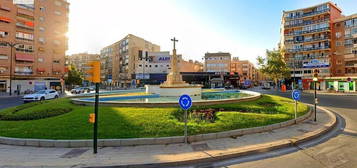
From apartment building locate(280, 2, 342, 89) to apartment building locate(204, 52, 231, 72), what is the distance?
25.4 m

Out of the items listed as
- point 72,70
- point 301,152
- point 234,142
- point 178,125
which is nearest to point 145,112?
point 178,125

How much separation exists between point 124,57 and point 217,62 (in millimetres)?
42928

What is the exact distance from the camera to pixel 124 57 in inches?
3329

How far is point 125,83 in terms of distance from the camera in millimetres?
84688

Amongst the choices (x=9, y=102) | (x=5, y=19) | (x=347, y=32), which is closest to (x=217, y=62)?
(x=347, y=32)

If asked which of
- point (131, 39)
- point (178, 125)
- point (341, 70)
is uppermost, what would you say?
point (131, 39)

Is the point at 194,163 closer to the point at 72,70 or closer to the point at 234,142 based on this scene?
the point at 234,142

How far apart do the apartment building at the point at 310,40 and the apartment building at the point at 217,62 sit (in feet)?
83.4

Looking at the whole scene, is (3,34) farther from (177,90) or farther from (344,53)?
(344,53)

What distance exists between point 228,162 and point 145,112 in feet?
18.0

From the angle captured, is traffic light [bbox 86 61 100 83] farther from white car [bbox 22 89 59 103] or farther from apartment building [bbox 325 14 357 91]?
apartment building [bbox 325 14 357 91]

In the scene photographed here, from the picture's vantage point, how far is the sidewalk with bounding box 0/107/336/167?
546 cm

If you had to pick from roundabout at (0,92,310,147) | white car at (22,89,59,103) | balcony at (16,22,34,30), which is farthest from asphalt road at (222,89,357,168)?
balcony at (16,22,34,30)

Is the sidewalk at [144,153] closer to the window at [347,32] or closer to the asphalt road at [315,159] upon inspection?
the asphalt road at [315,159]
